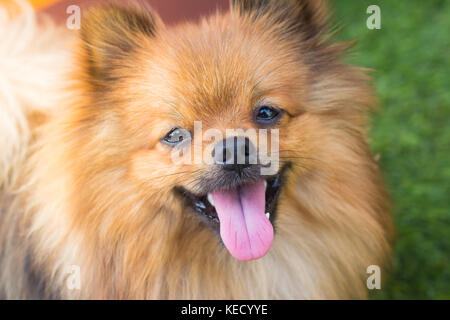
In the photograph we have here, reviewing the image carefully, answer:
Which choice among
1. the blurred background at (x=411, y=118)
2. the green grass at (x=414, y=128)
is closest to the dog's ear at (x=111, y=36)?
the blurred background at (x=411, y=118)

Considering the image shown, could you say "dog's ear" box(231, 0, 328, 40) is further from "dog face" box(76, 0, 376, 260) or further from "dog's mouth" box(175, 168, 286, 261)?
"dog's mouth" box(175, 168, 286, 261)

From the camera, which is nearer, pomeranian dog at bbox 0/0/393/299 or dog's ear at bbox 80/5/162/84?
pomeranian dog at bbox 0/0/393/299

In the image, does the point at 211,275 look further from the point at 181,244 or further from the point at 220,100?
the point at 220,100

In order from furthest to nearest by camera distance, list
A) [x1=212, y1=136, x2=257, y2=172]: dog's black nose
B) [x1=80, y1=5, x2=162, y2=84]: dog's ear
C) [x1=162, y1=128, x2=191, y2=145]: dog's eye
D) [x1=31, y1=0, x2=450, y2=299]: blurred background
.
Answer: [x1=31, y1=0, x2=450, y2=299]: blurred background
[x1=80, y1=5, x2=162, y2=84]: dog's ear
[x1=162, y1=128, x2=191, y2=145]: dog's eye
[x1=212, y1=136, x2=257, y2=172]: dog's black nose

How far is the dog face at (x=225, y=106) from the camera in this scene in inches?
72.2

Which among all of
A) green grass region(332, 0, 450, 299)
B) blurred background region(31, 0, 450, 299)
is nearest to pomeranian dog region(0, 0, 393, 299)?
blurred background region(31, 0, 450, 299)

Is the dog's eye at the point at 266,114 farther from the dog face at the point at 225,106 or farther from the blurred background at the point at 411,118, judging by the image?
the blurred background at the point at 411,118

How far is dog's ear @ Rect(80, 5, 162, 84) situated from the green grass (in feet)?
2.81

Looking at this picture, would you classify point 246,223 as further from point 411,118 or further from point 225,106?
point 411,118

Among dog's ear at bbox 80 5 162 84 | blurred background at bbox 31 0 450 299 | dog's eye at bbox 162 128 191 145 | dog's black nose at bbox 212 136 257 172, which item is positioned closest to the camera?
dog's black nose at bbox 212 136 257 172

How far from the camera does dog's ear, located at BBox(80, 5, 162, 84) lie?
1969 millimetres

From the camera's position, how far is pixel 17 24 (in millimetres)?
2791

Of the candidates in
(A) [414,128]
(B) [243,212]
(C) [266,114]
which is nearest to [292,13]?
(C) [266,114]

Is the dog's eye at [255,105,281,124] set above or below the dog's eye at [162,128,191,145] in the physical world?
above
